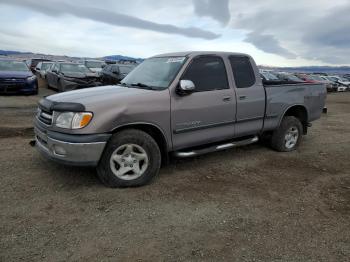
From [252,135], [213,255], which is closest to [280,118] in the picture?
[252,135]

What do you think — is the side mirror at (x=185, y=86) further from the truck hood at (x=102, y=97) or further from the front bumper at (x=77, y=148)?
the front bumper at (x=77, y=148)

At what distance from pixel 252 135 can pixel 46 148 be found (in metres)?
3.42

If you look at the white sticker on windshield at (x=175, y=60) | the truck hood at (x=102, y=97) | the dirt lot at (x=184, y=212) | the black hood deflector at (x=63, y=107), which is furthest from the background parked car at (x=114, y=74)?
the black hood deflector at (x=63, y=107)

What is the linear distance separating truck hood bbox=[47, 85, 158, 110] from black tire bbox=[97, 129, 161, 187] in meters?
0.41

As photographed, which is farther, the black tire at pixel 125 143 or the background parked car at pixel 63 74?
the background parked car at pixel 63 74

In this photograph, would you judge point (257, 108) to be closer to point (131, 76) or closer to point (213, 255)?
point (131, 76)

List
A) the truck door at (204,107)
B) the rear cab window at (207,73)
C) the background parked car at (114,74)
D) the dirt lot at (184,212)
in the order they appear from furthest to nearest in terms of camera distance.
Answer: the background parked car at (114,74), the rear cab window at (207,73), the truck door at (204,107), the dirt lot at (184,212)

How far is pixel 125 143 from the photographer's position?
416 cm

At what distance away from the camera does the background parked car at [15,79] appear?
41.7 ft

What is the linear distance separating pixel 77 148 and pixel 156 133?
3.74 ft

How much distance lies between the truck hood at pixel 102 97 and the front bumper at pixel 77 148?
0.39 metres

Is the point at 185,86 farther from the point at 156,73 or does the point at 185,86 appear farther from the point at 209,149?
the point at 209,149

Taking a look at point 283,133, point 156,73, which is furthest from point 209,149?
point 283,133

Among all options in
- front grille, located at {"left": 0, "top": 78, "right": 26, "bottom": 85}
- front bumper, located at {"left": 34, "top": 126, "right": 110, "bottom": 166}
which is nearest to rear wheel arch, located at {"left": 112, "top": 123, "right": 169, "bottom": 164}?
front bumper, located at {"left": 34, "top": 126, "right": 110, "bottom": 166}
